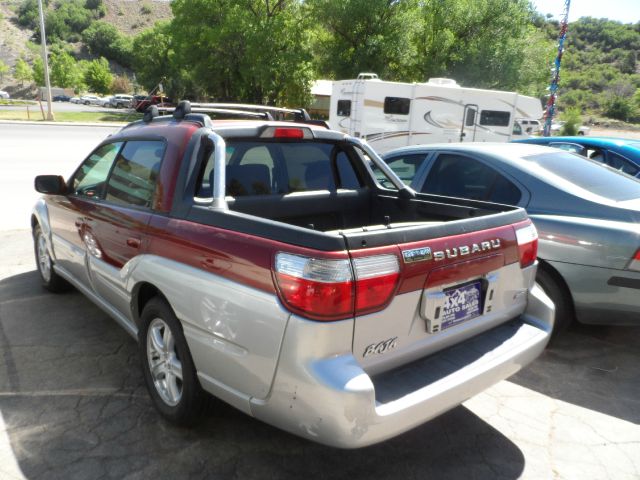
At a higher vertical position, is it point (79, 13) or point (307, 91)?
point (79, 13)

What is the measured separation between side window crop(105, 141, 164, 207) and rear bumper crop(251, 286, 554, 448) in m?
1.49

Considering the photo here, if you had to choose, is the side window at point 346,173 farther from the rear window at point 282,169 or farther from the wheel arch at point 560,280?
the wheel arch at point 560,280

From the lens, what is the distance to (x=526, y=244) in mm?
2840

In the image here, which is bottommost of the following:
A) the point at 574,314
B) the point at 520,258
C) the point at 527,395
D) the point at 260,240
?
the point at 527,395

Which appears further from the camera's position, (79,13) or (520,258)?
(79,13)

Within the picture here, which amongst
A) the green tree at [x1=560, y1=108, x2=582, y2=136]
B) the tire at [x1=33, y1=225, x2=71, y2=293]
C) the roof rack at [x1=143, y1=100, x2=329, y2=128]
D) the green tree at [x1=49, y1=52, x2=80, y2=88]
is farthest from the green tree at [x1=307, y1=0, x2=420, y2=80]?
the green tree at [x1=49, y1=52, x2=80, y2=88]

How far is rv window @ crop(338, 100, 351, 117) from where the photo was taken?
17.7 m

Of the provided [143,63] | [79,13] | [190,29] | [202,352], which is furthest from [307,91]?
[79,13]

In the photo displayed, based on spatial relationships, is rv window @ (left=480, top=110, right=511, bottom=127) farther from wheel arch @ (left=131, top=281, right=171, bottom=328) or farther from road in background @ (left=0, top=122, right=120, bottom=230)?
wheel arch @ (left=131, top=281, right=171, bottom=328)

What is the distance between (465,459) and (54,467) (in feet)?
6.93

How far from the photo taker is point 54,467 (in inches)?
97.7

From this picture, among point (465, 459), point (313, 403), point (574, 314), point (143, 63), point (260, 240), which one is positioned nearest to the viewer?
point (313, 403)

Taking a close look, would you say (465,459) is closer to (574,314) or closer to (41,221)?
(574,314)

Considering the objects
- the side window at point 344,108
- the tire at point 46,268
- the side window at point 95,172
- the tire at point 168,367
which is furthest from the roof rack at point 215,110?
the side window at point 344,108
